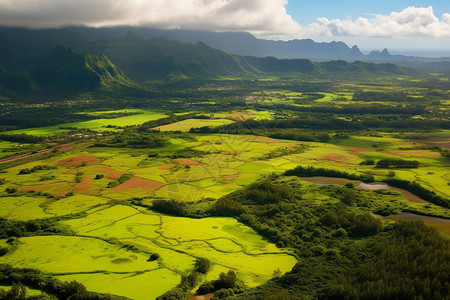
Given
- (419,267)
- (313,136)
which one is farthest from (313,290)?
(313,136)

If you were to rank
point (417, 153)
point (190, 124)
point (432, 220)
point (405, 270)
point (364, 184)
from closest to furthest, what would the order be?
point (405, 270), point (432, 220), point (364, 184), point (417, 153), point (190, 124)

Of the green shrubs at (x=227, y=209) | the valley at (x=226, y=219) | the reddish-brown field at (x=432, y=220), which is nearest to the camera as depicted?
the valley at (x=226, y=219)

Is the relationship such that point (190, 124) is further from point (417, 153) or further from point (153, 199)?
point (417, 153)

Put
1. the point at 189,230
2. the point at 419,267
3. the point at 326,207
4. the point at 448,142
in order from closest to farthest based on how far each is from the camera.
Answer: the point at 419,267 < the point at 189,230 < the point at 326,207 < the point at 448,142

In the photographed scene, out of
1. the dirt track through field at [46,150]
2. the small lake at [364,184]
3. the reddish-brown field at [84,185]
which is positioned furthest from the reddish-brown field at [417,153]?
the dirt track through field at [46,150]

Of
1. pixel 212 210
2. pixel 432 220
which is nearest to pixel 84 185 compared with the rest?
pixel 212 210

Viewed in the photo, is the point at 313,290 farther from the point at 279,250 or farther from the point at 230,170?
the point at 230,170

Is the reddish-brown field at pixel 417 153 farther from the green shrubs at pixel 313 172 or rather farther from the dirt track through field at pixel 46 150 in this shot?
the dirt track through field at pixel 46 150
